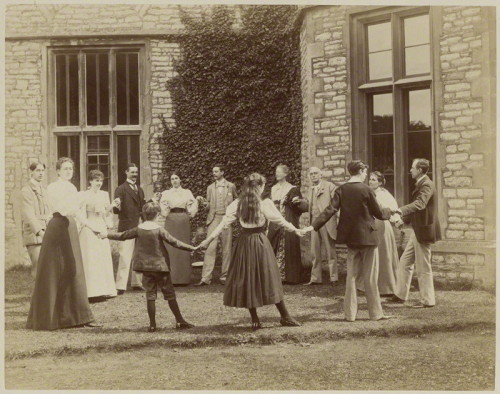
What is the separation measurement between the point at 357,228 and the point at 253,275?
4.20 ft

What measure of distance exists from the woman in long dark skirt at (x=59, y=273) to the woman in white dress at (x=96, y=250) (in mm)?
1509

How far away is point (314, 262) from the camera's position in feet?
29.1

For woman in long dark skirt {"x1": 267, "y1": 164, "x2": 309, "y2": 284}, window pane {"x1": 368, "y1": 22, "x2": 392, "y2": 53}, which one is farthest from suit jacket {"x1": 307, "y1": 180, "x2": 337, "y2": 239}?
window pane {"x1": 368, "y1": 22, "x2": 392, "y2": 53}

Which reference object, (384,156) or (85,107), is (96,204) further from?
(384,156)

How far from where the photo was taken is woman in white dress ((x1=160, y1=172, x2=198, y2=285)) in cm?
905

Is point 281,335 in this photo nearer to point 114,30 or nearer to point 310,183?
point 310,183

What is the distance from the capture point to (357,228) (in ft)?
21.0

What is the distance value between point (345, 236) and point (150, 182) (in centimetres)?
538

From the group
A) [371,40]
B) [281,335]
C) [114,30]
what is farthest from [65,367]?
[114,30]

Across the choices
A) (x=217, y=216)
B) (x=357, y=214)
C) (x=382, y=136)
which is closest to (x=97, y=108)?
(x=217, y=216)

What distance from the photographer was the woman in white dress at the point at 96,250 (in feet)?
25.6

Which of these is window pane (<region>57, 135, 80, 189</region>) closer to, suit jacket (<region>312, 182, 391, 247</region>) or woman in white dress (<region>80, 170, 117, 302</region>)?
woman in white dress (<region>80, 170, 117, 302</region>)

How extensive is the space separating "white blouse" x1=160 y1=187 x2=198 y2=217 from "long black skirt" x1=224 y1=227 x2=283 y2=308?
312cm

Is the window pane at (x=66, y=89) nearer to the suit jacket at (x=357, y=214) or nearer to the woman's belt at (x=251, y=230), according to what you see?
the woman's belt at (x=251, y=230)
